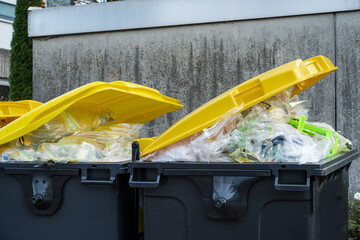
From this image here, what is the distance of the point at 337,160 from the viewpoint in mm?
2391

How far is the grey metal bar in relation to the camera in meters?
4.58

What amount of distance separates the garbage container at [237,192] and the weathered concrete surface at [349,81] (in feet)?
7.12

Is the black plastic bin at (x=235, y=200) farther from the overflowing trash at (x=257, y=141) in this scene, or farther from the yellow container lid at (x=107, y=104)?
the yellow container lid at (x=107, y=104)

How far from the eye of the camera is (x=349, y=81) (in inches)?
177

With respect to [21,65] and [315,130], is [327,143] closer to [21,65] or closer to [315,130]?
[315,130]

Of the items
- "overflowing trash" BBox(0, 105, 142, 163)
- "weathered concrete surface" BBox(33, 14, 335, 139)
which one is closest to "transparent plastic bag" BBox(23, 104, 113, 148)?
"overflowing trash" BBox(0, 105, 142, 163)

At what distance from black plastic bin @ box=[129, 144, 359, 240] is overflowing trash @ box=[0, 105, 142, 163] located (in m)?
0.41

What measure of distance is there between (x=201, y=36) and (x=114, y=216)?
3023 mm

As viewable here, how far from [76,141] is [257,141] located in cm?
119

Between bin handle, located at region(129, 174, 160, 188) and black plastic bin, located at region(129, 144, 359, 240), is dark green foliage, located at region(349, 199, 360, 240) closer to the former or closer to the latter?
black plastic bin, located at region(129, 144, 359, 240)

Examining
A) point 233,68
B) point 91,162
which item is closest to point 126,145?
point 91,162

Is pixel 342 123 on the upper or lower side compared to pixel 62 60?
lower

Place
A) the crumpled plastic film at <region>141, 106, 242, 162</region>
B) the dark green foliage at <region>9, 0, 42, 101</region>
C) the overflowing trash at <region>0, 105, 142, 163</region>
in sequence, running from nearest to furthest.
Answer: the crumpled plastic film at <region>141, 106, 242, 162</region>
the overflowing trash at <region>0, 105, 142, 163</region>
the dark green foliage at <region>9, 0, 42, 101</region>

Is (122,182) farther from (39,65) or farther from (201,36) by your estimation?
(39,65)
